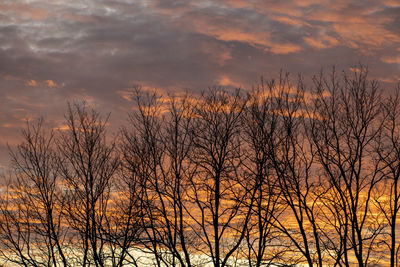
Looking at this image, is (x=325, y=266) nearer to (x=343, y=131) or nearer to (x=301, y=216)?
(x=301, y=216)

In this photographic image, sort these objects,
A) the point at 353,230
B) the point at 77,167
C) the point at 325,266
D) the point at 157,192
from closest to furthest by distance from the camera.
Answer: the point at 353,230
the point at 325,266
the point at 157,192
the point at 77,167

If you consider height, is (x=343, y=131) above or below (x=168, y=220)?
above

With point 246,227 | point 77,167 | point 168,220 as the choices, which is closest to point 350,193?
point 246,227

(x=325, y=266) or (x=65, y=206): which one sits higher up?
(x=65, y=206)

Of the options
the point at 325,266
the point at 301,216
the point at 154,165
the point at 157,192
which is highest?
the point at 154,165

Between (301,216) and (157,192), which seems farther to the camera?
(157,192)

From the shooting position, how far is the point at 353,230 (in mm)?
15648

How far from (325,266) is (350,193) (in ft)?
10.8

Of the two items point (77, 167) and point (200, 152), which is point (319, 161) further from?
point (77, 167)

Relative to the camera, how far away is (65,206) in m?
20.0

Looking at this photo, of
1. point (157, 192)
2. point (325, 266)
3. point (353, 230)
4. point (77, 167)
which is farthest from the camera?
point (77, 167)

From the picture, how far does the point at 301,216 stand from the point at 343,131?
13.2 feet

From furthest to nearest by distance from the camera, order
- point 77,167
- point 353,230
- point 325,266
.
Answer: point 77,167, point 325,266, point 353,230

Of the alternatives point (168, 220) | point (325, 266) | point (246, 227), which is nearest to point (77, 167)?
point (168, 220)
